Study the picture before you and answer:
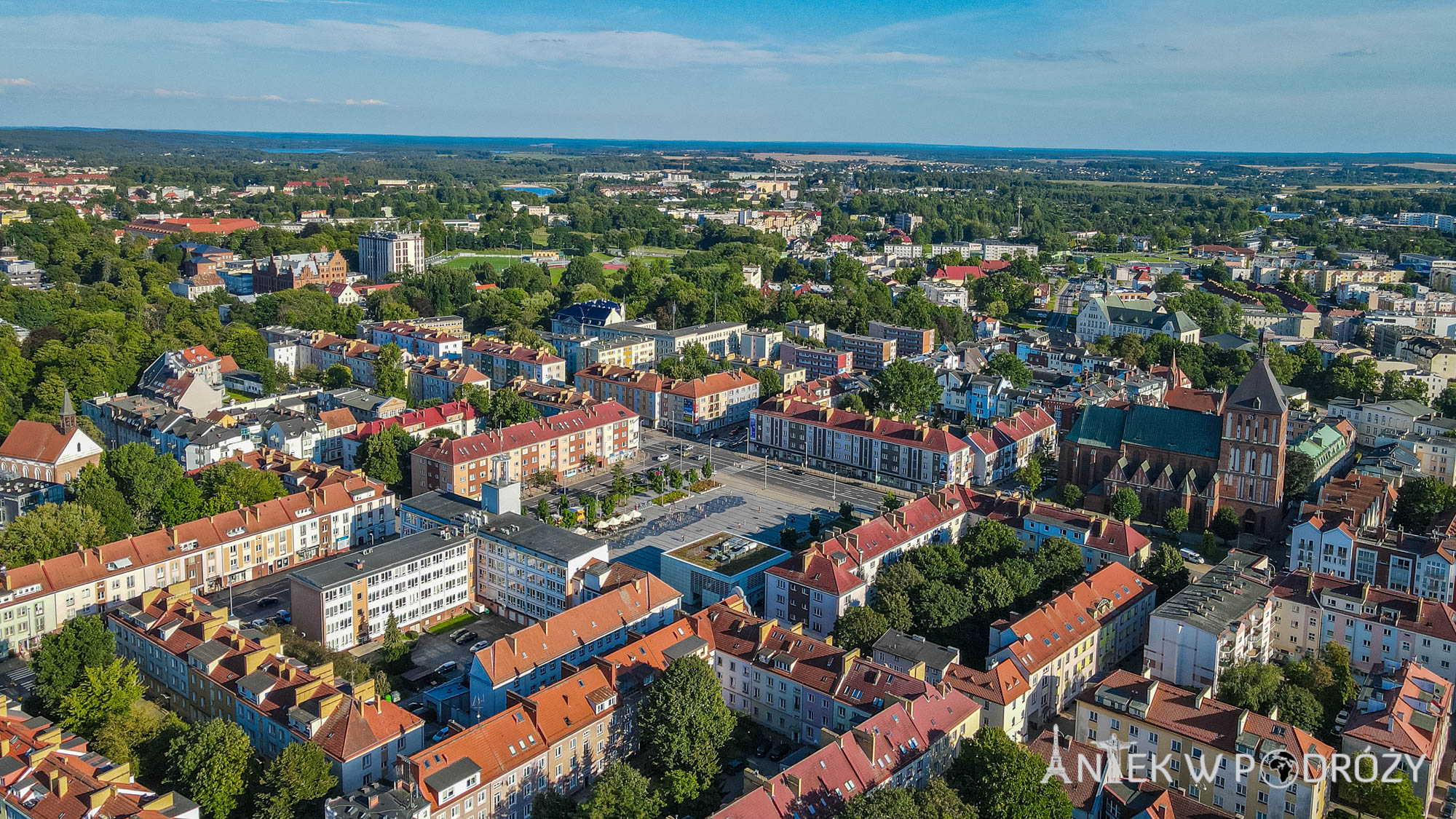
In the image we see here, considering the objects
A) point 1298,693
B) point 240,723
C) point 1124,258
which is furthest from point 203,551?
point 1124,258

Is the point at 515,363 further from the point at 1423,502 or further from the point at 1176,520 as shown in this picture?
the point at 1423,502

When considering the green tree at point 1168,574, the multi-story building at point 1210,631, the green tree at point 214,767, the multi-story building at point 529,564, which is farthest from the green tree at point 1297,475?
the green tree at point 214,767

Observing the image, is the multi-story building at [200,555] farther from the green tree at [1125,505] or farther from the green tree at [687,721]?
the green tree at [1125,505]

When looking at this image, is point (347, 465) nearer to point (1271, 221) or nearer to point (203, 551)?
point (203, 551)

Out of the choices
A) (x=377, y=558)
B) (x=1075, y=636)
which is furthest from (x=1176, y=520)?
(x=377, y=558)

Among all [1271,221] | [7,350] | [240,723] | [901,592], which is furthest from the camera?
[1271,221]

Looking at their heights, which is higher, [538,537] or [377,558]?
[538,537]

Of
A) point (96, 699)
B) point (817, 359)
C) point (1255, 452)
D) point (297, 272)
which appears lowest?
point (96, 699)
